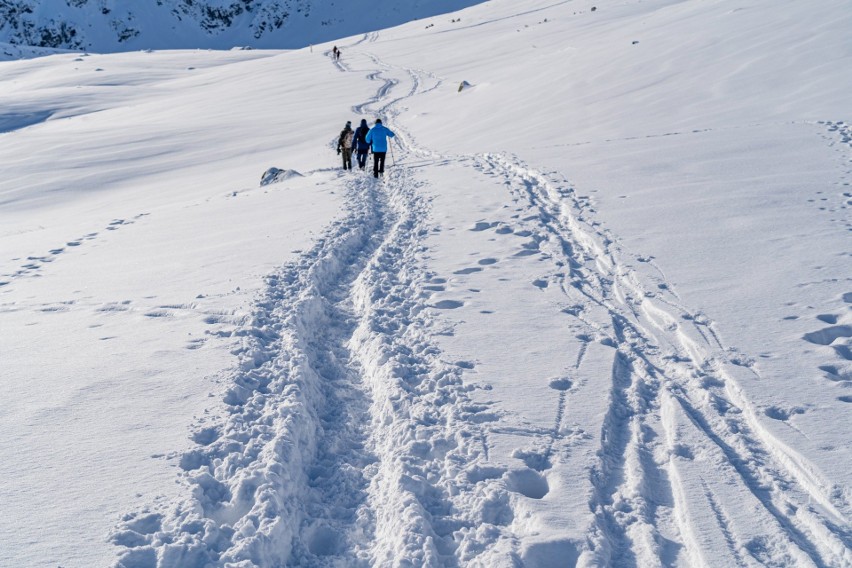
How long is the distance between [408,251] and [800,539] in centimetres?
648

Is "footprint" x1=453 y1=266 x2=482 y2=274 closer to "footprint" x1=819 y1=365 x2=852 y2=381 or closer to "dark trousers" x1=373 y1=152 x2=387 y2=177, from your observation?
"footprint" x1=819 y1=365 x2=852 y2=381

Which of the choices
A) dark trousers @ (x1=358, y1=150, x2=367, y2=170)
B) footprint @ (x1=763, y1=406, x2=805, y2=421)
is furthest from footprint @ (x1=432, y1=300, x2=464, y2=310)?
dark trousers @ (x1=358, y1=150, x2=367, y2=170)

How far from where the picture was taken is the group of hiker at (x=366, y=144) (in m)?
15.0

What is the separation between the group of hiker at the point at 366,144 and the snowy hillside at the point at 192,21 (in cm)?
8241

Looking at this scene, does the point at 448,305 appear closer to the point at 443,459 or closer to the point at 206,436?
the point at 443,459

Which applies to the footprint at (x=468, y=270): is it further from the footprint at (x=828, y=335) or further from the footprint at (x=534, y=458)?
the footprint at (x=534, y=458)

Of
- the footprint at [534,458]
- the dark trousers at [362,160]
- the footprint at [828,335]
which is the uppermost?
the dark trousers at [362,160]

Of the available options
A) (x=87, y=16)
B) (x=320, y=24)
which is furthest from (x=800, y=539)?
(x=87, y=16)

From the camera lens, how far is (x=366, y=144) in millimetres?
15461

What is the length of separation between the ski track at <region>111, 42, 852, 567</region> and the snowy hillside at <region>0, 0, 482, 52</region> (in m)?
92.7

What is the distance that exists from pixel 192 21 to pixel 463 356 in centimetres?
11549

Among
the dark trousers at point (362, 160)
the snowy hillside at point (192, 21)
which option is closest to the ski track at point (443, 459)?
the dark trousers at point (362, 160)

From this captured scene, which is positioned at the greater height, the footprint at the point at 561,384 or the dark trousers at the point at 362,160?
the dark trousers at the point at 362,160

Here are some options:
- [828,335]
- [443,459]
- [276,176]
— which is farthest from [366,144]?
[443,459]
